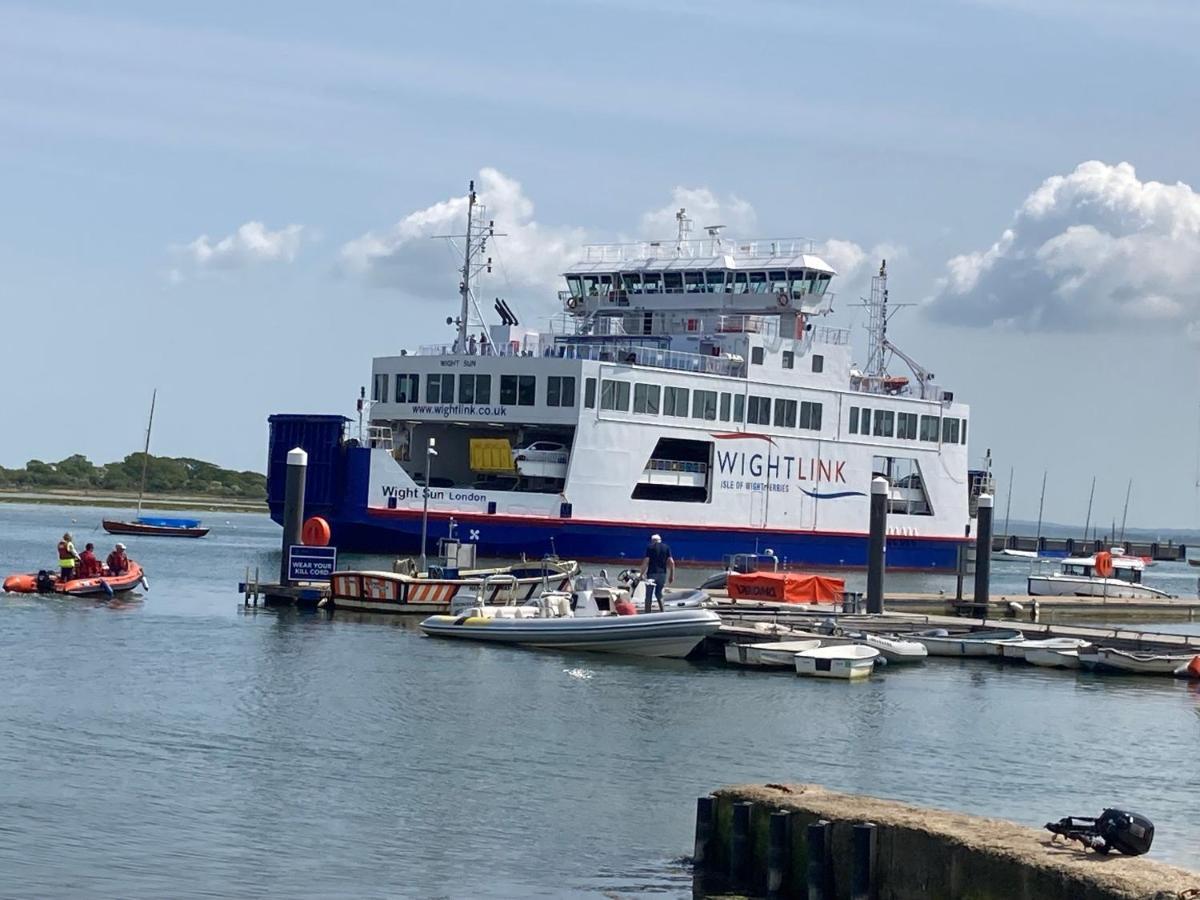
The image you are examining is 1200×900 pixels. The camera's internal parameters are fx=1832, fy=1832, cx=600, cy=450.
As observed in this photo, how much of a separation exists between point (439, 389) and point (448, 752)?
34.0 meters

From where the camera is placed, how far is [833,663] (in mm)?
32156

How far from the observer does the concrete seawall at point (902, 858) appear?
42.2ft

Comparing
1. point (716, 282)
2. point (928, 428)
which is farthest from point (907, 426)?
point (716, 282)

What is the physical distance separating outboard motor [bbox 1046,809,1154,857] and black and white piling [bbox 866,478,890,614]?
26687 mm

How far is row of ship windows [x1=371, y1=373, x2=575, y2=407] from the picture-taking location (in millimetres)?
54812

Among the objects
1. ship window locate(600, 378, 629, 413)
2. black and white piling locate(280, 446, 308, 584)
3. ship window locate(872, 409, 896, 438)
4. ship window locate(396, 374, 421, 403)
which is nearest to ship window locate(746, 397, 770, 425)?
ship window locate(600, 378, 629, 413)

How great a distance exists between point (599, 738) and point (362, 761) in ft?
12.3

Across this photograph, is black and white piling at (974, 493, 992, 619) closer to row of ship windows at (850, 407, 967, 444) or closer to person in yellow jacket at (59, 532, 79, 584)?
row of ship windows at (850, 407, 967, 444)

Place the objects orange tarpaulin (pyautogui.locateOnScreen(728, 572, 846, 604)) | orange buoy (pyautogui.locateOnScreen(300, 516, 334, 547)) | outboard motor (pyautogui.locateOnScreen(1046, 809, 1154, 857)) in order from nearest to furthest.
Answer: outboard motor (pyautogui.locateOnScreen(1046, 809, 1154, 857)) < orange tarpaulin (pyautogui.locateOnScreen(728, 572, 846, 604)) < orange buoy (pyautogui.locateOnScreen(300, 516, 334, 547))

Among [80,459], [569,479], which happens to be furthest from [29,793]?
[80,459]

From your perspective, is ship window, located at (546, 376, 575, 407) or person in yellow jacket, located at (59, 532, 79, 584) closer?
person in yellow jacket, located at (59, 532, 79, 584)

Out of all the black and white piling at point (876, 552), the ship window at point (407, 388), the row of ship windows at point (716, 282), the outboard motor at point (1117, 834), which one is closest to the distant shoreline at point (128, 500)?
the row of ship windows at point (716, 282)

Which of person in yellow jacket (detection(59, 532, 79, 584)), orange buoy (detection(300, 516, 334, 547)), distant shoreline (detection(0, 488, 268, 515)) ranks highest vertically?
distant shoreline (detection(0, 488, 268, 515))

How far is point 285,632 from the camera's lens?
1431 inches
